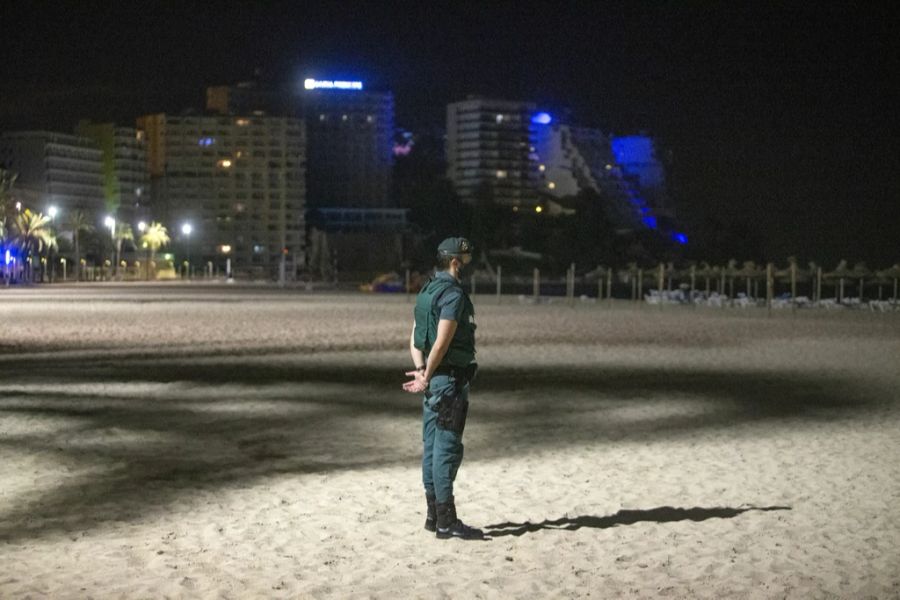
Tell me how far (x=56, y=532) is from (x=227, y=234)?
175m

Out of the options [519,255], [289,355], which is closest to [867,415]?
[289,355]

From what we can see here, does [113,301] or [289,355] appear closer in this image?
[289,355]

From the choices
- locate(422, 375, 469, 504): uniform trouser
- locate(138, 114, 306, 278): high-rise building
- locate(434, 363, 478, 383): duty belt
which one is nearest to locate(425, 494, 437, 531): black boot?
locate(422, 375, 469, 504): uniform trouser

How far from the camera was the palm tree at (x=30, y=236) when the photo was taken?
90312 mm

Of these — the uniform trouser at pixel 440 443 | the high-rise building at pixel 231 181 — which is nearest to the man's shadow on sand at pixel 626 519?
the uniform trouser at pixel 440 443

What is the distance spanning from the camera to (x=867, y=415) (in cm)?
1436

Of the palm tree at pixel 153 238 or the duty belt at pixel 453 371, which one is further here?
the palm tree at pixel 153 238

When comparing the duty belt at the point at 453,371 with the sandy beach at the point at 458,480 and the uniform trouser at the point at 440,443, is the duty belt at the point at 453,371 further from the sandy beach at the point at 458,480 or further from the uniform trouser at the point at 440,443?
the sandy beach at the point at 458,480

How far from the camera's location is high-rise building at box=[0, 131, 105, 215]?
160 meters

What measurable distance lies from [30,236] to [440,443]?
307 feet

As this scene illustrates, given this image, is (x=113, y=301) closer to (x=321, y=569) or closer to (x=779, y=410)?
(x=779, y=410)

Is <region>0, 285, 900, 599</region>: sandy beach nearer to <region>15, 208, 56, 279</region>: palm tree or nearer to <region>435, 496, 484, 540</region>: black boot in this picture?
<region>435, 496, 484, 540</region>: black boot

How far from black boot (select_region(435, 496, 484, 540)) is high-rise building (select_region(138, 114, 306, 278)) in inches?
6455

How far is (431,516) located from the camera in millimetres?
7828
